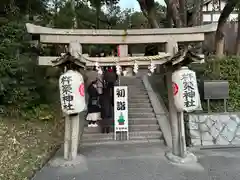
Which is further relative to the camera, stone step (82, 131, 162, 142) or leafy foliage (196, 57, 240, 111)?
leafy foliage (196, 57, 240, 111)

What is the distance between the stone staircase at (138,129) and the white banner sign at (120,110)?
57 cm

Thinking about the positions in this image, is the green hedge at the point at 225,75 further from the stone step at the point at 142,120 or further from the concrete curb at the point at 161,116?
the stone step at the point at 142,120

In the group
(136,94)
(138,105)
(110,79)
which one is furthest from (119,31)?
(136,94)

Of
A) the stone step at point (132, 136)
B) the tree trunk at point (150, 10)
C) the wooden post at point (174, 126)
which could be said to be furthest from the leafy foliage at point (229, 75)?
the tree trunk at point (150, 10)

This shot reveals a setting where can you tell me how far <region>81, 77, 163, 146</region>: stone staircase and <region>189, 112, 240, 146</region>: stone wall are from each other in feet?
4.05

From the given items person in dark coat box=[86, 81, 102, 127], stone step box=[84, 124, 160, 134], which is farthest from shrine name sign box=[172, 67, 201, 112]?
person in dark coat box=[86, 81, 102, 127]

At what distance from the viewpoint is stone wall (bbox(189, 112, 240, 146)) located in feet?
27.9

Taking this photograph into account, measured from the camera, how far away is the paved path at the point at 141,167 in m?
5.80

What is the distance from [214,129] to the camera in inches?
339

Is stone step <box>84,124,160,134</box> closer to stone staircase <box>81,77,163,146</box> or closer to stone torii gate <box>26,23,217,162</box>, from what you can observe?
stone staircase <box>81,77,163,146</box>

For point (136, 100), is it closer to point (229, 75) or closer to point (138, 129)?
point (138, 129)

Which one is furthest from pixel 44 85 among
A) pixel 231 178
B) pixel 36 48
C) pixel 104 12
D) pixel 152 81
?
pixel 104 12

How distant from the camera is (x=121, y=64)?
7301mm

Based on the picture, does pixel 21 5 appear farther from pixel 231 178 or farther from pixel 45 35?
pixel 231 178
